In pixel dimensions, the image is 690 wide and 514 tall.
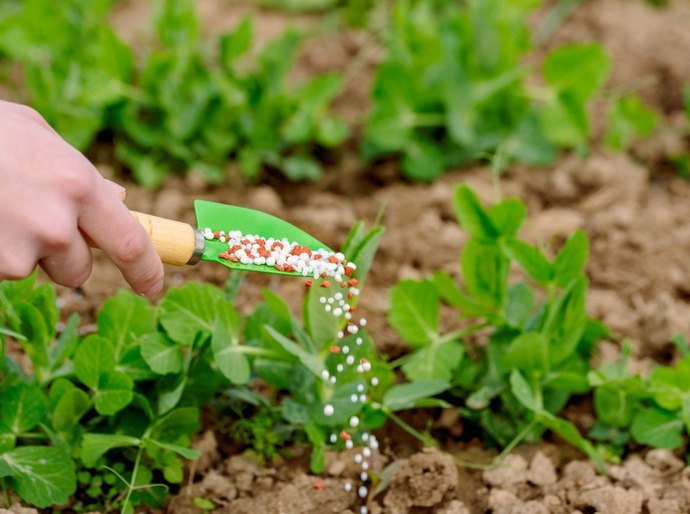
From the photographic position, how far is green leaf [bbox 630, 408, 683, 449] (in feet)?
5.82

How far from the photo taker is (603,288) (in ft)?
7.39

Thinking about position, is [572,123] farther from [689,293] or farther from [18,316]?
[18,316]

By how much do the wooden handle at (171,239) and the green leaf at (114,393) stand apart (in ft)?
0.79

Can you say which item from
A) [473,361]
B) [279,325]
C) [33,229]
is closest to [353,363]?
[279,325]

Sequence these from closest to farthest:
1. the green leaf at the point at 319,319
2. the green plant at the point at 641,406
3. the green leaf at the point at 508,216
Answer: the green leaf at the point at 319,319 < the green plant at the point at 641,406 < the green leaf at the point at 508,216

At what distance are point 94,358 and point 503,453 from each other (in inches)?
29.0

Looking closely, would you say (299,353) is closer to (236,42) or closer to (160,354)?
(160,354)

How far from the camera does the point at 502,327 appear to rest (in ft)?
6.28

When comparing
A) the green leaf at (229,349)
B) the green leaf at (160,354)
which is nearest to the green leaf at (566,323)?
the green leaf at (229,349)

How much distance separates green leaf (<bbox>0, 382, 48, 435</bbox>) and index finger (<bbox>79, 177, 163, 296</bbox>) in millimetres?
346

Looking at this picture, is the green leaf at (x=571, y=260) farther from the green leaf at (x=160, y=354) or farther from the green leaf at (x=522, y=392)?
the green leaf at (x=160, y=354)

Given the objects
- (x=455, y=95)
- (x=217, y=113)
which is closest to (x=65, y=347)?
(x=217, y=113)

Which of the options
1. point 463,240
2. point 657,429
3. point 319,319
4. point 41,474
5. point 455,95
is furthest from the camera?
point 455,95

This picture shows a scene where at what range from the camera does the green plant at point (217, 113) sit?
2549 millimetres
